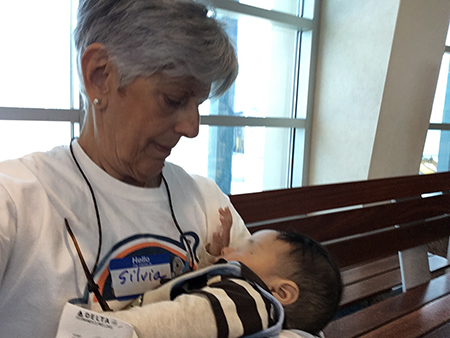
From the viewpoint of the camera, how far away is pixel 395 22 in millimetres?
2557

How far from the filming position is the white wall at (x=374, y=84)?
267 centimetres

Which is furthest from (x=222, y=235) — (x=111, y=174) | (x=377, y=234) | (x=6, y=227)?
(x=377, y=234)

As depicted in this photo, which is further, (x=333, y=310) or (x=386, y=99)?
(x=386, y=99)

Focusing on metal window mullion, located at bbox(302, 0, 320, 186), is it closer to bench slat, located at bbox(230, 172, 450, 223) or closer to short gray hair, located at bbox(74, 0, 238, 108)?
bench slat, located at bbox(230, 172, 450, 223)

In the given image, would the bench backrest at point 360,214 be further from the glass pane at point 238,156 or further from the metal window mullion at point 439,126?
the metal window mullion at point 439,126

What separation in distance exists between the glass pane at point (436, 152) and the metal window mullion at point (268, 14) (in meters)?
2.01

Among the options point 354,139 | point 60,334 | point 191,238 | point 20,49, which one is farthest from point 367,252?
point 20,49

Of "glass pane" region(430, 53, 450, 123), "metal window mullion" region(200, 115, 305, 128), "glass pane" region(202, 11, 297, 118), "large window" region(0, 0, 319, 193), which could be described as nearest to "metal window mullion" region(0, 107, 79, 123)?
"large window" region(0, 0, 319, 193)

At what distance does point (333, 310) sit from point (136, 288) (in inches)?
23.5

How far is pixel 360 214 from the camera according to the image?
204 centimetres

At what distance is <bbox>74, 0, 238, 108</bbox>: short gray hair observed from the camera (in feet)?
→ 2.73

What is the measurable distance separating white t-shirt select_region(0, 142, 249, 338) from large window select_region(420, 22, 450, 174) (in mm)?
3711

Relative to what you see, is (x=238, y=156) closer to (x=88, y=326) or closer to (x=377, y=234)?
(x=377, y=234)

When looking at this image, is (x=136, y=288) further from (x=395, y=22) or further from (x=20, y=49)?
(x=395, y=22)
